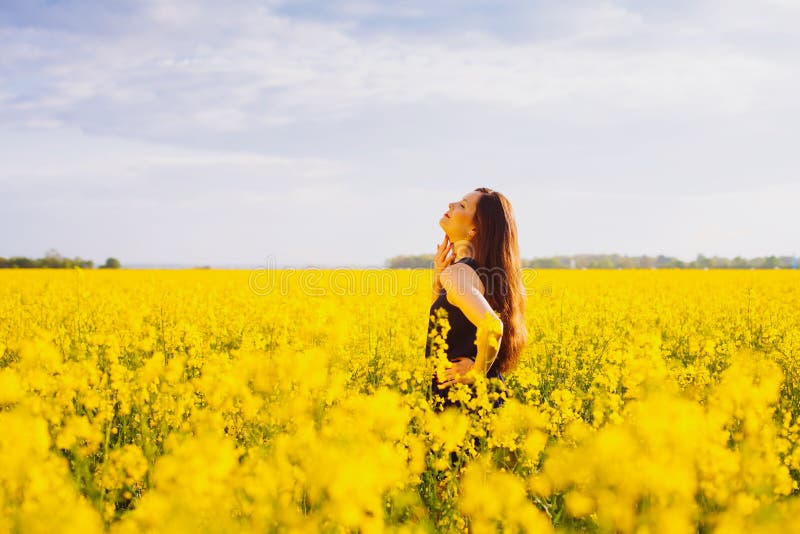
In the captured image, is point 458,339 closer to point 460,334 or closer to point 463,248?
point 460,334

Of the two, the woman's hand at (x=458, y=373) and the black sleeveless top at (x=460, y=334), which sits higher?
the black sleeveless top at (x=460, y=334)

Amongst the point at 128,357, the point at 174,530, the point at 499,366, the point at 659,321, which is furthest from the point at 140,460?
the point at 659,321

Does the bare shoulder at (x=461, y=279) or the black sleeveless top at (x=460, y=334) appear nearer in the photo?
the bare shoulder at (x=461, y=279)

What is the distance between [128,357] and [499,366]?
3410 mm

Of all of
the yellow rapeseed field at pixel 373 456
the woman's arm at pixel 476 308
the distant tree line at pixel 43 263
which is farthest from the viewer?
the distant tree line at pixel 43 263

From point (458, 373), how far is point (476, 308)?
1.27 feet

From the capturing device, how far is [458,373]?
11.6 feet

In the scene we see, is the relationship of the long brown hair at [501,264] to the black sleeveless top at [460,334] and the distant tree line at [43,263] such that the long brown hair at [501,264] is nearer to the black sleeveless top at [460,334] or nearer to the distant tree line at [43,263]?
the black sleeveless top at [460,334]

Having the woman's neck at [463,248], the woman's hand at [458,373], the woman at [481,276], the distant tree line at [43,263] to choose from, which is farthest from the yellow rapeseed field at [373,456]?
the distant tree line at [43,263]

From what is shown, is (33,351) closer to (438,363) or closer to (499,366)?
(438,363)

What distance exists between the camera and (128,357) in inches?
222

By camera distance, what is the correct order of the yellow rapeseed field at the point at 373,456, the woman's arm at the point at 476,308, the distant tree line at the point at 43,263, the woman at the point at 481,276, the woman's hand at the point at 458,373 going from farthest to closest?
the distant tree line at the point at 43,263
the woman at the point at 481,276
the woman's hand at the point at 458,373
the woman's arm at the point at 476,308
the yellow rapeseed field at the point at 373,456

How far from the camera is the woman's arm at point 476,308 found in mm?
3276

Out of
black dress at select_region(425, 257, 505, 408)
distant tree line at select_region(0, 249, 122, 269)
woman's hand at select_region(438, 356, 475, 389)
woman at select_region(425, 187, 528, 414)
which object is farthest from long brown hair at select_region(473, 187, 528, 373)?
distant tree line at select_region(0, 249, 122, 269)
